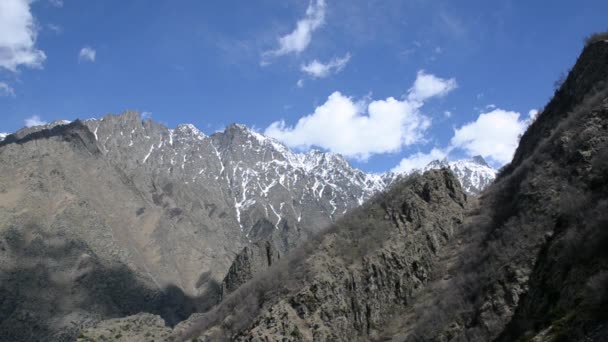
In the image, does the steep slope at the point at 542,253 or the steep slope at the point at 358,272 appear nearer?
the steep slope at the point at 542,253

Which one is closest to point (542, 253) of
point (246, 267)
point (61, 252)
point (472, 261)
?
point (472, 261)

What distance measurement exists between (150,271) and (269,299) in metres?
155

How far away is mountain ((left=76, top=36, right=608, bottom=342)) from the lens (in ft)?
58.0

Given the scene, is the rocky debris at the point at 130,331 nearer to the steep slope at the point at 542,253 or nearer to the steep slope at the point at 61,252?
the steep slope at the point at 542,253

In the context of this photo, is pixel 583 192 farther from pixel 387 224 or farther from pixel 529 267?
pixel 387 224

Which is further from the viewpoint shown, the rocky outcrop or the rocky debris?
the rocky outcrop

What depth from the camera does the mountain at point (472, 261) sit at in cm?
1767

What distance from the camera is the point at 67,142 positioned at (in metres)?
200

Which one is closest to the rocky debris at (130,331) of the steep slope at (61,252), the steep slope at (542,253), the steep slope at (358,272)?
the steep slope at (358,272)

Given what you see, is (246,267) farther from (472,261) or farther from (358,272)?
(472,261)

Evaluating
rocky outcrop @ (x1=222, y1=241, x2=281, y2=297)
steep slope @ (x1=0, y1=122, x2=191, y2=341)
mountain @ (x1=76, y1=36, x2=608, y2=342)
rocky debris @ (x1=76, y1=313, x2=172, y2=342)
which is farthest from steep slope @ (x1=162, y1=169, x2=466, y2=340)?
steep slope @ (x1=0, y1=122, x2=191, y2=341)

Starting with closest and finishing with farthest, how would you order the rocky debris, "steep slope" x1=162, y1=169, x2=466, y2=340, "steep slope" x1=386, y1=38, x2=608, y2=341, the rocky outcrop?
"steep slope" x1=386, y1=38, x2=608, y2=341 < "steep slope" x1=162, y1=169, x2=466, y2=340 < the rocky debris < the rocky outcrop

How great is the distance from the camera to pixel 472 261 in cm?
2888

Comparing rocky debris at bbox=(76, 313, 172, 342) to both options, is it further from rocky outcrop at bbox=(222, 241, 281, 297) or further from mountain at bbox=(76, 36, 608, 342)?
mountain at bbox=(76, 36, 608, 342)
